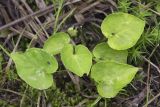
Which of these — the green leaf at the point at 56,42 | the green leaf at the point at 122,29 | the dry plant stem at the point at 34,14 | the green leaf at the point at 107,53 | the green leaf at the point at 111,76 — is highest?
the dry plant stem at the point at 34,14

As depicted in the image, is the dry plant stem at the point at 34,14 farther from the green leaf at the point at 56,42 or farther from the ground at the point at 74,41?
the green leaf at the point at 56,42

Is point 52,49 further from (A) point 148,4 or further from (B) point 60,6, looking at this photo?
(A) point 148,4

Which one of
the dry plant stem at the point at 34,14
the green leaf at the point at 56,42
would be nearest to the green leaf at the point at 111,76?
the green leaf at the point at 56,42

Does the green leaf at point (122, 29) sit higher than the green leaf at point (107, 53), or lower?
higher

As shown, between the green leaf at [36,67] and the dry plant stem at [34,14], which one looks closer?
the green leaf at [36,67]

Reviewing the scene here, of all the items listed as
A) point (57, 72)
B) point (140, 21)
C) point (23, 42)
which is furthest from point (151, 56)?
point (23, 42)

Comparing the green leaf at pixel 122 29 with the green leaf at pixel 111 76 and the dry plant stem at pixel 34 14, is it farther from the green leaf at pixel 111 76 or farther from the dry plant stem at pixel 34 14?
the dry plant stem at pixel 34 14
